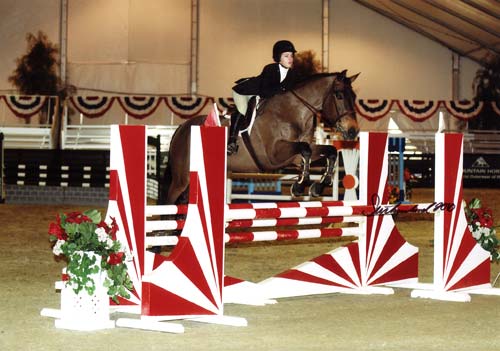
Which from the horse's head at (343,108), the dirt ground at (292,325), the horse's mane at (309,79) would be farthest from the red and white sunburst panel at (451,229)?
the horse's mane at (309,79)

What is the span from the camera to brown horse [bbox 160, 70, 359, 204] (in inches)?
281

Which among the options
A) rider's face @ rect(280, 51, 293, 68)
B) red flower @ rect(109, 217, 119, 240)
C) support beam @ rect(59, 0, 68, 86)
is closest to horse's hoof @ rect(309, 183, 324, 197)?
rider's face @ rect(280, 51, 293, 68)

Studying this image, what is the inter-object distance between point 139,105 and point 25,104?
Answer: 9.70 ft

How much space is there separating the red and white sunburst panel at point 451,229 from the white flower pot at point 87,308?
90.1 inches

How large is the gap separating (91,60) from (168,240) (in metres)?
21.1

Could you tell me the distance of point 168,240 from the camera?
5.41 metres

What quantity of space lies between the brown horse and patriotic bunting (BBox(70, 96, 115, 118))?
17248 mm

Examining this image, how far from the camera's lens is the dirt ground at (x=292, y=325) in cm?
440

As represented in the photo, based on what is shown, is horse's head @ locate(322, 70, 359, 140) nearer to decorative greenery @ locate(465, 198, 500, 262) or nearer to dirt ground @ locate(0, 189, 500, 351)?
decorative greenery @ locate(465, 198, 500, 262)

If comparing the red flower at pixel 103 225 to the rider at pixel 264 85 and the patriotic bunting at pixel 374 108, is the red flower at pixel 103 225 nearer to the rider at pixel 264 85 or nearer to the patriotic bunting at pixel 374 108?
the rider at pixel 264 85

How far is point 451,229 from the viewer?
20.1ft

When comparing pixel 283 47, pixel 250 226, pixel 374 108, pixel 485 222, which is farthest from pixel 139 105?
pixel 250 226

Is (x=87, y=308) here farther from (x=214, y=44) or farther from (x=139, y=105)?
(x=214, y=44)

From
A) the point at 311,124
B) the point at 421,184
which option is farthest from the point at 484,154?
the point at 311,124
